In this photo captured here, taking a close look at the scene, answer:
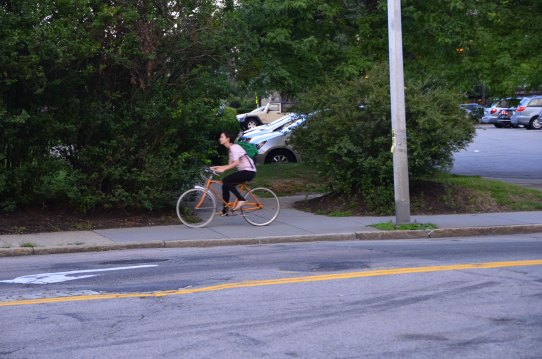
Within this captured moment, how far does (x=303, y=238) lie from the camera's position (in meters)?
13.5

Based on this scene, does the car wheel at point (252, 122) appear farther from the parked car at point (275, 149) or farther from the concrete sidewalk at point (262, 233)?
the concrete sidewalk at point (262, 233)

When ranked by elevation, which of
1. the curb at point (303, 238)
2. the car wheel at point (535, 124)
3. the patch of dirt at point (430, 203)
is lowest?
the curb at point (303, 238)

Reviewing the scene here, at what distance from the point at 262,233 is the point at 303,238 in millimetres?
764

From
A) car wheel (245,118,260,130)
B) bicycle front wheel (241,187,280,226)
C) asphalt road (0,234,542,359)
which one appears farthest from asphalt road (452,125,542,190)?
asphalt road (0,234,542,359)

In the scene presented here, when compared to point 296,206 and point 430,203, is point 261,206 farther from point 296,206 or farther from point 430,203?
point 430,203

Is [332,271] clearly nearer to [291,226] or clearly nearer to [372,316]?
[372,316]

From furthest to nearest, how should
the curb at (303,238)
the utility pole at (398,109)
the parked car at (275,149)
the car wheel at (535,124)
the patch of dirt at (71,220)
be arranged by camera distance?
the car wheel at (535,124)
the parked car at (275,149)
the utility pole at (398,109)
the patch of dirt at (71,220)
the curb at (303,238)

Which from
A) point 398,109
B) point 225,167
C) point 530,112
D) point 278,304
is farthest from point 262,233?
point 530,112

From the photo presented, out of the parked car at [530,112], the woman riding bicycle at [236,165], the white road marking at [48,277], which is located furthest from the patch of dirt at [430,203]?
the parked car at [530,112]

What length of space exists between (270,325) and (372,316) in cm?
100

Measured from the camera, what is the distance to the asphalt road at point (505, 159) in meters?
24.2

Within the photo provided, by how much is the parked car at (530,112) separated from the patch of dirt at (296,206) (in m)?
34.7

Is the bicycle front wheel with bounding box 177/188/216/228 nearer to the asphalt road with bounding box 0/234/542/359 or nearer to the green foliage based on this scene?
the asphalt road with bounding box 0/234/542/359

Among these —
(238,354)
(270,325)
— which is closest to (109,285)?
(270,325)
